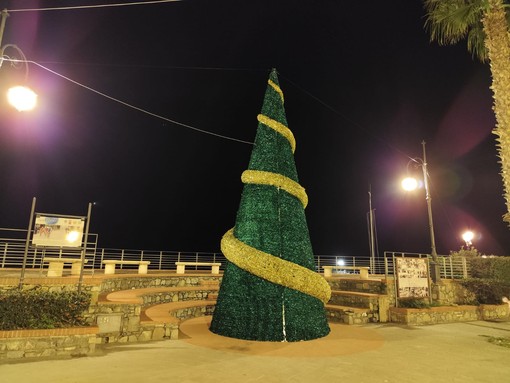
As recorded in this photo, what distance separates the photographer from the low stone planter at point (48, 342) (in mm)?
5727

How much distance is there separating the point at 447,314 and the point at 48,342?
1147 centimetres

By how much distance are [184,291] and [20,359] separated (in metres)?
6.40

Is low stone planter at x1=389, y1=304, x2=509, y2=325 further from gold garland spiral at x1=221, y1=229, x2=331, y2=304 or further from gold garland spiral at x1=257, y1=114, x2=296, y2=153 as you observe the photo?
gold garland spiral at x1=257, y1=114, x2=296, y2=153

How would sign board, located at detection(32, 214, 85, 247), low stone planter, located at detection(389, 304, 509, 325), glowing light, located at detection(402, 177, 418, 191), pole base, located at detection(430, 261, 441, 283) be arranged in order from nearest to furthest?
sign board, located at detection(32, 214, 85, 247) < low stone planter, located at detection(389, 304, 509, 325) < glowing light, located at detection(402, 177, 418, 191) < pole base, located at detection(430, 261, 441, 283)

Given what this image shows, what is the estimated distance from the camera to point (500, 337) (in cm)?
A: 859

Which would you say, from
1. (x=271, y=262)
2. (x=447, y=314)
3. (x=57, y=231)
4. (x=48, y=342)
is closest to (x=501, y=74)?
(x=271, y=262)

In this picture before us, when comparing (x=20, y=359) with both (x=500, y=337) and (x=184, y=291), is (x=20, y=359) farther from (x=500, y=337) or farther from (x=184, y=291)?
(x=500, y=337)

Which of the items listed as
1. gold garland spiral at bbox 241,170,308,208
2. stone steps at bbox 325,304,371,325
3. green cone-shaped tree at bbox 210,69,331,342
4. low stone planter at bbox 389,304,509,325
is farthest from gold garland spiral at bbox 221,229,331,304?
low stone planter at bbox 389,304,509,325

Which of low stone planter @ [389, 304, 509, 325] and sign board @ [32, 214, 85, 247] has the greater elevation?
sign board @ [32, 214, 85, 247]

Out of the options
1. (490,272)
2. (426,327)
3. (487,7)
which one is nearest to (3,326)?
(426,327)

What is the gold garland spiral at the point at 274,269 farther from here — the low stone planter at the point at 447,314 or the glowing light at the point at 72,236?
the low stone planter at the point at 447,314

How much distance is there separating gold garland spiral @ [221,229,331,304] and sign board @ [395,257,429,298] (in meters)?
4.66

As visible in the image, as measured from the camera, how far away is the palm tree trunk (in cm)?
818

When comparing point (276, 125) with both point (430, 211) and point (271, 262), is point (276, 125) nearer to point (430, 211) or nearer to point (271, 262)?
point (271, 262)
